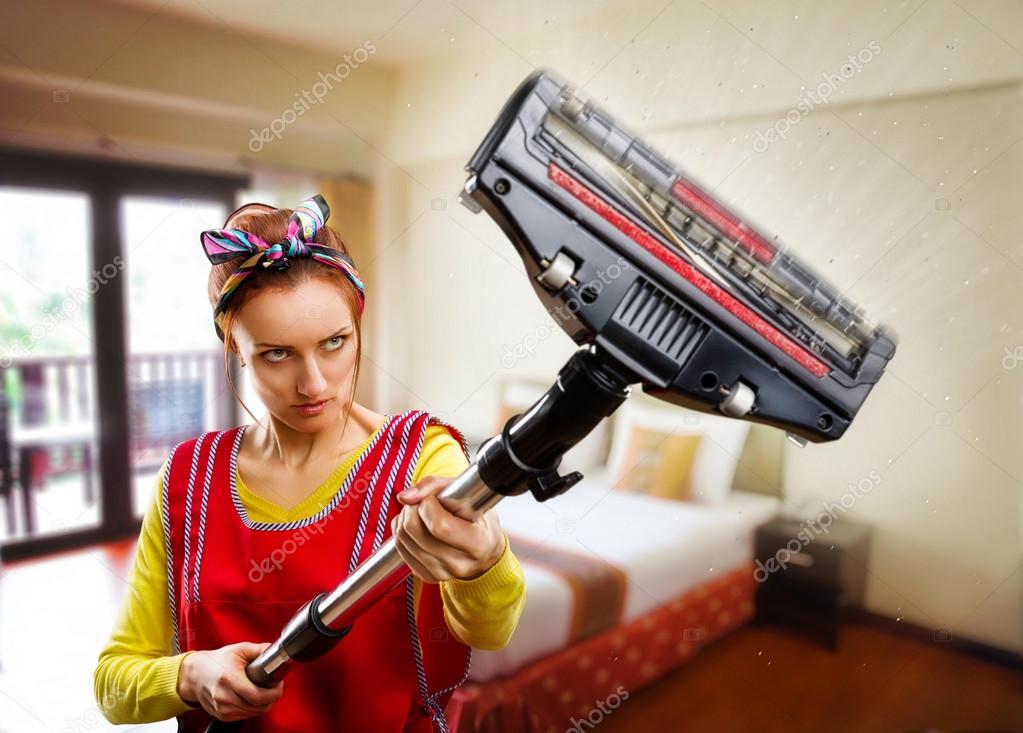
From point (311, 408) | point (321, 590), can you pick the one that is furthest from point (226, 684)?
point (311, 408)

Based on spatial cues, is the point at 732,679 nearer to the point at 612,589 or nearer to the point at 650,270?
the point at 612,589

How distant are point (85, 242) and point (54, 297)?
0.27 feet

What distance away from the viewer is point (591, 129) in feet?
1.56

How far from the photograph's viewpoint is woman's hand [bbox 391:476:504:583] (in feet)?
1.66

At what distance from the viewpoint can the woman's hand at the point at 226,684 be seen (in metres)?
0.68

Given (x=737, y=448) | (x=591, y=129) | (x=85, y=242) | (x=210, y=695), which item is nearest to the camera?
(x=591, y=129)

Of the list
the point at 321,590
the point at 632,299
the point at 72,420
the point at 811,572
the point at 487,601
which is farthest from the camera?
the point at 72,420

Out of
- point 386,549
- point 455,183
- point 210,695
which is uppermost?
point 455,183

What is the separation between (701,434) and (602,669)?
323 mm

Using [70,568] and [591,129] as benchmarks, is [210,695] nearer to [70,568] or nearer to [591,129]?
[70,568]

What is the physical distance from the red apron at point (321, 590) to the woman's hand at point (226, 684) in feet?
0.14

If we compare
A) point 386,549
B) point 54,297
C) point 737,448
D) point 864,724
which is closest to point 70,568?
point 54,297

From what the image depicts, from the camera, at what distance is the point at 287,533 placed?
0.72 m

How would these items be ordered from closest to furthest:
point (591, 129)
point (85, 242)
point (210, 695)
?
point (591, 129)
point (210, 695)
point (85, 242)
